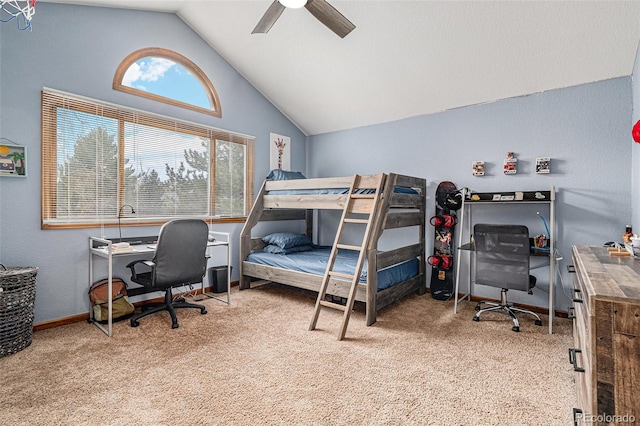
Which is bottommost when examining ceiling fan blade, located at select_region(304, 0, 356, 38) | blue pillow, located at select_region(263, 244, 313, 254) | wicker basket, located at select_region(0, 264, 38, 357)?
→ wicker basket, located at select_region(0, 264, 38, 357)

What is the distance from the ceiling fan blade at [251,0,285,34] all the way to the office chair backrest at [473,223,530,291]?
2723 mm

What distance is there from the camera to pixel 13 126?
273 cm

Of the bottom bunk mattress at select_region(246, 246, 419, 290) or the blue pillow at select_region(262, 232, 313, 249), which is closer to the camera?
the bottom bunk mattress at select_region(246, 246, 419, 290)

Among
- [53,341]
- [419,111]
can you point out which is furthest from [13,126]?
[419,111]

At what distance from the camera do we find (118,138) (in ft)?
11.1

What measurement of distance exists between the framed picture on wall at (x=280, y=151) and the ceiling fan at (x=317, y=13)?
2257 millimetres

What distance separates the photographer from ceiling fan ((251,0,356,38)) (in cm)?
238

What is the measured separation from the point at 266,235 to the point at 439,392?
132 inches

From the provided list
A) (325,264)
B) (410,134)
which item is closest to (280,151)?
(410,134)

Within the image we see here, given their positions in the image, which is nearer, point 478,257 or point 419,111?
point 478,257

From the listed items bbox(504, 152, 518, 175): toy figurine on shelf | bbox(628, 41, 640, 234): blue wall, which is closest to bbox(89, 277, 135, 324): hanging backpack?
bbox(504, 152, 518, 175): toy figurine on shelf

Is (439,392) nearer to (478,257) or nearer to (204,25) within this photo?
(478,257)

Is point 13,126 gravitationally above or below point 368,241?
above

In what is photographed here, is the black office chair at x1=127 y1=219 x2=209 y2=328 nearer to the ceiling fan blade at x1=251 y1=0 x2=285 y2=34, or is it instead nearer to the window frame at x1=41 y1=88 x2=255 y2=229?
the window frame at x1=41 y1=88 x2=255 y2=229
